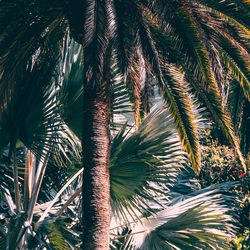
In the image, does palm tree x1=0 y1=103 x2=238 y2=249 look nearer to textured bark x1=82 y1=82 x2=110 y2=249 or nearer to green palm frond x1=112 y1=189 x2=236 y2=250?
green palm frond x1=112 y1=189 x2=236 y2=250

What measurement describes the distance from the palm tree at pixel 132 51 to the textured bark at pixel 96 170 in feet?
0.04

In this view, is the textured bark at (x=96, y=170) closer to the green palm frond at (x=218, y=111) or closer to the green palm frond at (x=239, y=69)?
the green palm frond at (x=218, y=111)

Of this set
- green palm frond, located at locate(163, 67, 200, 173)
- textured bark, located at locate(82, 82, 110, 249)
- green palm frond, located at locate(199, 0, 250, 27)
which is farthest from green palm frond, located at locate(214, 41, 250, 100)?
textured bark, located at locate(82, 82, 110, 249)

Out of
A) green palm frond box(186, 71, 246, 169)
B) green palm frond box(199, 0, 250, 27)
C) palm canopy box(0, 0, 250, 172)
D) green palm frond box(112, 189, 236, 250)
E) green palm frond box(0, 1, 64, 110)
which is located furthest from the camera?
green palm frond box(112, 189, 236, 250)

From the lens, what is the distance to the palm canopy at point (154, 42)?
4.69m

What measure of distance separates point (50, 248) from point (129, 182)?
1.42 metres

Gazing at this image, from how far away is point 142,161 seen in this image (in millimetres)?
6188

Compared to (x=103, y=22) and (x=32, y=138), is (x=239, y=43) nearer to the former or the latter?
(x=103, y=22)

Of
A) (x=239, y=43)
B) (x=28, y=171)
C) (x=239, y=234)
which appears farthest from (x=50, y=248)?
(x=239, y=234)

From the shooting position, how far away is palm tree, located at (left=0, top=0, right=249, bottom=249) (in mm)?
4750

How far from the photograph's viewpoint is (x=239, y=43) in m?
5.22

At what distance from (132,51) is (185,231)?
2784mm

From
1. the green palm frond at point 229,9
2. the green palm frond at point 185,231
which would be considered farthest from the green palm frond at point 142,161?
the green palm frond at point 229,9

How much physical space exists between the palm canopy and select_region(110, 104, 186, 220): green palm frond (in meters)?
1.10
